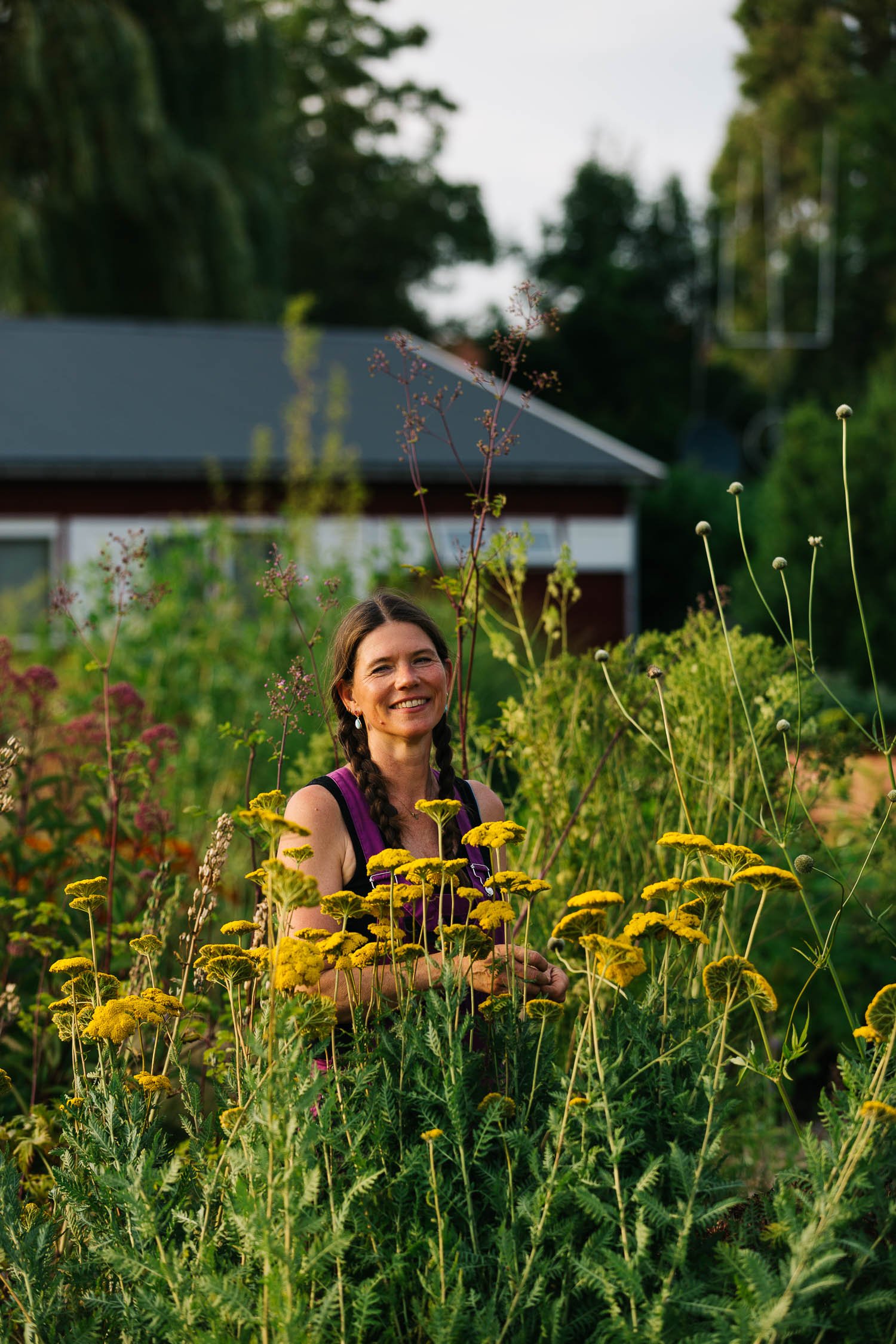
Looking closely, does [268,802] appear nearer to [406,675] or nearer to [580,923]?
[580,923]

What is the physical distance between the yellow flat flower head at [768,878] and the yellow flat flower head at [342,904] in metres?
0.54

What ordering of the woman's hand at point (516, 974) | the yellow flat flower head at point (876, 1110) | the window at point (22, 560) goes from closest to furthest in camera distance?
1. the yellow flat flower head at point (876, 1110)
2. the woman's hand at point (516, 974)
3. the window at point (22, 560)

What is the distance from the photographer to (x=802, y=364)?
32.1 metres

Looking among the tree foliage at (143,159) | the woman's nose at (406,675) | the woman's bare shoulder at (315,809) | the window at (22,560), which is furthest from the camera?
the tree foliage at (143,159)

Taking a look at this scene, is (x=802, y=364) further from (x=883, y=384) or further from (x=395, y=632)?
(x=395, y=632)

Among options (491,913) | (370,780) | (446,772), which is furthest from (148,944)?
(446,772)

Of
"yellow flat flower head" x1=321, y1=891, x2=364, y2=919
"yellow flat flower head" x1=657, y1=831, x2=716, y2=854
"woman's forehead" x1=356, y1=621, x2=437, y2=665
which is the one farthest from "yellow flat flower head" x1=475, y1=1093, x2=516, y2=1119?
"woman's forehead" x1=356, y1=621, x2=437, y2=665

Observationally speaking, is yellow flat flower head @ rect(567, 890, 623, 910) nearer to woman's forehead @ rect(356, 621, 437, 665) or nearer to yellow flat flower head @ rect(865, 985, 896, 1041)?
yellow flat flower head @ rect(865, 985, 896, 1041)

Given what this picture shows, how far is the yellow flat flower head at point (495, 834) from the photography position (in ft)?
6.04

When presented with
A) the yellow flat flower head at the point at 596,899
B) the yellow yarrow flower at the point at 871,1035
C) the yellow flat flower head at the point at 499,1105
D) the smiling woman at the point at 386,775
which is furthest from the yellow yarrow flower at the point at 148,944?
the yellow yarrow flower at the point at 871,1035

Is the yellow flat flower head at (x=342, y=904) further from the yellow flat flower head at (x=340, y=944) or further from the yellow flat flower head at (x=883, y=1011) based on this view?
the yellow flat flower head at (x=883, y=1011)

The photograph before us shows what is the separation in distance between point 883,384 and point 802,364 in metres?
18.8

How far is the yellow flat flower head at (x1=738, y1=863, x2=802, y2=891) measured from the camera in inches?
66.6

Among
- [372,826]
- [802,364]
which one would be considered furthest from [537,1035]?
[802,364]
